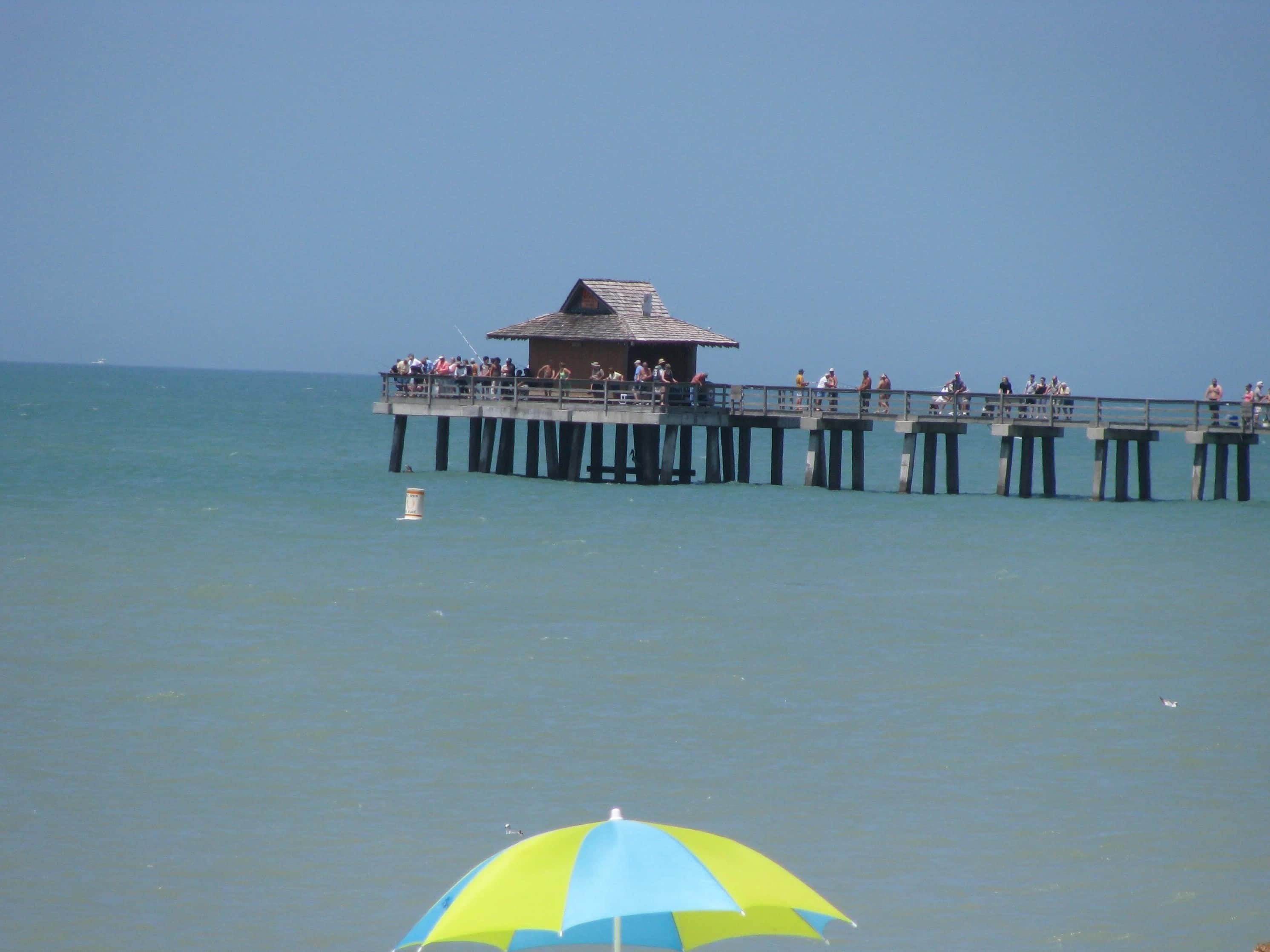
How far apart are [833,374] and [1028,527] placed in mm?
7125

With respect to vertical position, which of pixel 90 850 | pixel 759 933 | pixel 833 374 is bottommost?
pixel 90 850

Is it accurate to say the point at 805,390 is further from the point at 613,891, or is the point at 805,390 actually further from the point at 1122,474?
the point at 613,891

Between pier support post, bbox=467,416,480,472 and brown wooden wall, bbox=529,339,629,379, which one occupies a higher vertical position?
brown wooden wall, bbox=529,339,629,379

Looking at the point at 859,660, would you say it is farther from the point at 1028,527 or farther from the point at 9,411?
the point at 9,411

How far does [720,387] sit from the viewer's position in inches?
1500

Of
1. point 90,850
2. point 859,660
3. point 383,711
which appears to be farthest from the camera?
point 859,660

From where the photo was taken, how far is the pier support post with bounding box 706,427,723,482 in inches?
1563

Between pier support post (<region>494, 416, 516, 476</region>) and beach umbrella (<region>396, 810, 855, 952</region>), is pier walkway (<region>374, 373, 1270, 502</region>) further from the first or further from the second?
beach umbrella (<region>396, 810, 855, 952</region>)

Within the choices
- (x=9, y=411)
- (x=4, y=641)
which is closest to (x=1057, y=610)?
(x=4, y=641)

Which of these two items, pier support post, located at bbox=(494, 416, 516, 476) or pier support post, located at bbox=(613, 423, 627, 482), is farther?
pier support post, located at bbox=(494, 416, 516, 476)

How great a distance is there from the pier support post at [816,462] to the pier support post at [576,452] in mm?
5267

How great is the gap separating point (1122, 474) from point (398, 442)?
1782cm

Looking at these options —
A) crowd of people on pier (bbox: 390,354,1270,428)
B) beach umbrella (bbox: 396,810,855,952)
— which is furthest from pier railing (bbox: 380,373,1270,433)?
beach umbrella (bbox: 396,810,855,952)

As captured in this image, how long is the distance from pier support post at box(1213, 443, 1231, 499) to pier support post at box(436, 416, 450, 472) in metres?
17.6
